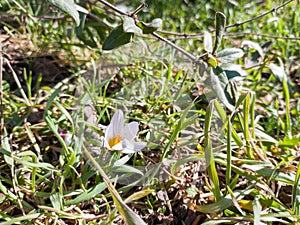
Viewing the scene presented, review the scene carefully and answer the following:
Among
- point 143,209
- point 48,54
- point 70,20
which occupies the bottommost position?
point 143,209

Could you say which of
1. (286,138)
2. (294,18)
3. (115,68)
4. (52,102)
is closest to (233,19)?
(294,18)

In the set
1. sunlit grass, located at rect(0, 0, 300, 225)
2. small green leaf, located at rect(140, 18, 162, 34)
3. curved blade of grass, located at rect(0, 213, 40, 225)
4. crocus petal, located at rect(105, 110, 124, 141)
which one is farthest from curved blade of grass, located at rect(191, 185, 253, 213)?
small green leaf, located at rect(140, 18, 162, 34)

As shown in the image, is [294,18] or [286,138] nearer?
[286,138]

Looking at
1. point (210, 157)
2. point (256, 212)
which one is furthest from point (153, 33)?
point (256, 212)

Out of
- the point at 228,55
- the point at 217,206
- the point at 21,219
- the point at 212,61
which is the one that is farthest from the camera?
the point at 228,55

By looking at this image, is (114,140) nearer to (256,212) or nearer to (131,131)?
(131,131)

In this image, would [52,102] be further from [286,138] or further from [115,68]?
[286,138]
